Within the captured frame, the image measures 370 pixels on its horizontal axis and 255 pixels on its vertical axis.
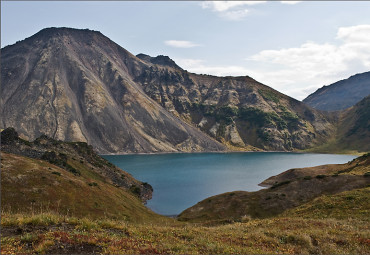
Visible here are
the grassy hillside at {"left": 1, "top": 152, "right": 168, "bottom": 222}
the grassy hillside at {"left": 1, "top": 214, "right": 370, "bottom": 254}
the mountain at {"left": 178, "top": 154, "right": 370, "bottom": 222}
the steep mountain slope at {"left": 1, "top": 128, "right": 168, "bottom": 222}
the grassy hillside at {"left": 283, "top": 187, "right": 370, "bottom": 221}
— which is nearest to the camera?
the grassy hillside at {"left": 1, "top": 214, "right": 370, "bottom": 254}

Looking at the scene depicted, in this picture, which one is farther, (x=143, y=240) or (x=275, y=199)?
(x=275, y=199)

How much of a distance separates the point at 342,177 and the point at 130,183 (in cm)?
6192

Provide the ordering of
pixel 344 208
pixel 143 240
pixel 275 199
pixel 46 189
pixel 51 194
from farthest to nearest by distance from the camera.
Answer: pixel 275 199, pixel 46 189, pixel 51 194, pixel 344 208, pixel 143 240

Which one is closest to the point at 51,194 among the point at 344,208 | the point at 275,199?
the point at 344,208

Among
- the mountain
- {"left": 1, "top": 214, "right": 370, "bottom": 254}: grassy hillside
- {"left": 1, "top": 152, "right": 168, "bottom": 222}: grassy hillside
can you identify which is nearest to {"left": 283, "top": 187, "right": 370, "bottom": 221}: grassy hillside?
{"left": 1, "top": 214, "right": 370, "bottom": 254}: grassy hillside

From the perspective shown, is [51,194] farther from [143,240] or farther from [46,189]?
[143,240]

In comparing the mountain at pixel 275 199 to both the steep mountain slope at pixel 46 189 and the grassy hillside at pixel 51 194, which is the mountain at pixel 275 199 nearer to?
the steep mountain slope at pixel 46 189

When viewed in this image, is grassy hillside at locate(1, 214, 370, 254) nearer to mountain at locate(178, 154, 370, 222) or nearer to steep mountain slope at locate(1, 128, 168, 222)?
steep mountain slope at locate(1, 128, 168, 222)

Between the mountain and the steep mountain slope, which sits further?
the mountain

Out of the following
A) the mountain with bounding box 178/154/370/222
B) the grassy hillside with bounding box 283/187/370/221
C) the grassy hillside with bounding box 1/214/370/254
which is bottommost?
the mountain with bounding box 178/154/370/222

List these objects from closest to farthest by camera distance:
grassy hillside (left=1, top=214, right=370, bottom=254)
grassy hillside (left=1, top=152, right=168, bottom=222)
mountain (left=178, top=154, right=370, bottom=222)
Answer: grassy hillside (left=1, top=214, right=370, bottom=254) < grassy hillside (left=1, top=152, right=168, bottom=222) < mountain (left=178, top=154, right=370, bottom=222)

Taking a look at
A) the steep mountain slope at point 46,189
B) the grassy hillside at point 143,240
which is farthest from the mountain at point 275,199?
the grassy hillside at point 143,240

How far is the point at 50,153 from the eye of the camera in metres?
64.7

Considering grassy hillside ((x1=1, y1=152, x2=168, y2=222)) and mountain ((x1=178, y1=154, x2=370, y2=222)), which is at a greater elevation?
grassy hillside ((x1=1, y1=152, x2=168, y2=222))
